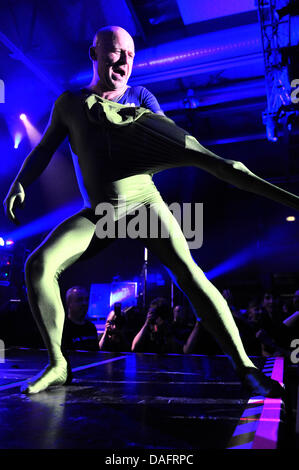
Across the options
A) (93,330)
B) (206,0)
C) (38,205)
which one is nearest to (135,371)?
(93,330)

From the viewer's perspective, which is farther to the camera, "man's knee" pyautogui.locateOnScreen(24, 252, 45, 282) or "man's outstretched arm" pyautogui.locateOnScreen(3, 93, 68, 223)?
"man's outstretched arm" pyautogui.locateOnScreen(3, 93, 68, 223)

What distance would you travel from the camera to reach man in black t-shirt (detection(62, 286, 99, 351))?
323 cm

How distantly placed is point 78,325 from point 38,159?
6.92 ft

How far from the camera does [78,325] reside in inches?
131

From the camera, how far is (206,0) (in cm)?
458

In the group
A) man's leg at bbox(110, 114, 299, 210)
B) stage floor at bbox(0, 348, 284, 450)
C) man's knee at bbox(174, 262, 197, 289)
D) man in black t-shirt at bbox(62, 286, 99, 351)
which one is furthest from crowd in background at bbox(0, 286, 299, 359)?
man's leg at bbox(110, 114, 299, 210)

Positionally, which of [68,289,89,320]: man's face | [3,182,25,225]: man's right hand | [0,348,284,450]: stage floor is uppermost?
[3,182,25,225]: man's right hand

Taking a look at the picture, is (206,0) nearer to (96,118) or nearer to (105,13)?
(105,13)

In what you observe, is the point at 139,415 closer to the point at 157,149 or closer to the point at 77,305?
the point at 157,149

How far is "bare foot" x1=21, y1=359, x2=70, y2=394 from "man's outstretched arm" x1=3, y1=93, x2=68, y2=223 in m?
0.63

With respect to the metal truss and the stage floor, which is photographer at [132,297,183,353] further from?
the metal truss

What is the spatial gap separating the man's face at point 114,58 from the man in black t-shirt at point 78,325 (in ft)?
6.92

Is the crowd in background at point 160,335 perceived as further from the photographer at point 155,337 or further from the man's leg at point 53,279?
the man's leg at point 53,279

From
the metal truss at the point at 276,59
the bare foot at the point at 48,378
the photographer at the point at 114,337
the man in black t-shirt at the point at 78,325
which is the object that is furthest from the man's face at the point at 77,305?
the metal truss at the point at 276,59
